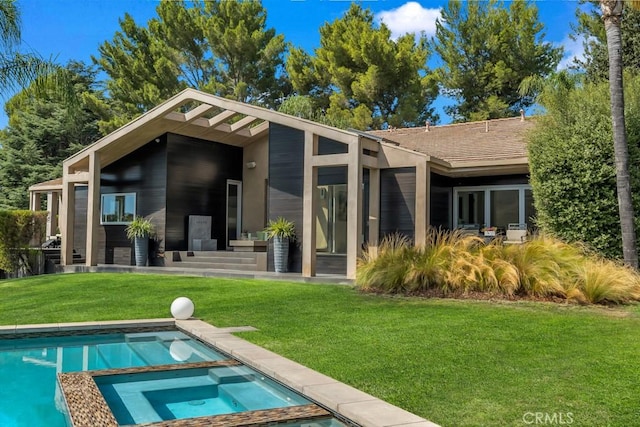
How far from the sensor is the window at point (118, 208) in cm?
1866

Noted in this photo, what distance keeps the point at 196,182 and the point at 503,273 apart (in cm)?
1134

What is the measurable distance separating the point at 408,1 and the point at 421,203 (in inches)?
725

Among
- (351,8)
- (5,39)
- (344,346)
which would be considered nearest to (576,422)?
(344,346)

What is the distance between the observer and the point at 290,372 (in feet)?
16.9

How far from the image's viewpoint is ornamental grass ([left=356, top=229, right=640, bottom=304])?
31.5ft

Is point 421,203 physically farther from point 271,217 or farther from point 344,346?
point 344,346

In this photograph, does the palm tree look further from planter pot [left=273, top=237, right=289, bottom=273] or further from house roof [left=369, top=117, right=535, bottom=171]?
house roof [left=369, top=117, right=535, bottom=171]

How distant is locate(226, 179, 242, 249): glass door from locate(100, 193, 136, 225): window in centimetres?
312

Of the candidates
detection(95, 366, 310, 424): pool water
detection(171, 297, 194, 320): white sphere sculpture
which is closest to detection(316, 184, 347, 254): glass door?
detection(171, 297, 194, 320): white sphere sculpture

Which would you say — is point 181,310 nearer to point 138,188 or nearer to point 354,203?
point 354,203

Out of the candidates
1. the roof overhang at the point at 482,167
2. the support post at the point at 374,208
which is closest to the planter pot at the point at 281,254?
the support post at the point at 374,208

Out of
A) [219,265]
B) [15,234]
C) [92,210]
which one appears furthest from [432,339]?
[15,234]

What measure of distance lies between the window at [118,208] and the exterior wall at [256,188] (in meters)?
3.72

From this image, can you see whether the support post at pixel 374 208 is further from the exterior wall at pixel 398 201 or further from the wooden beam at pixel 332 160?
the wooden beam at pixel 332 160
